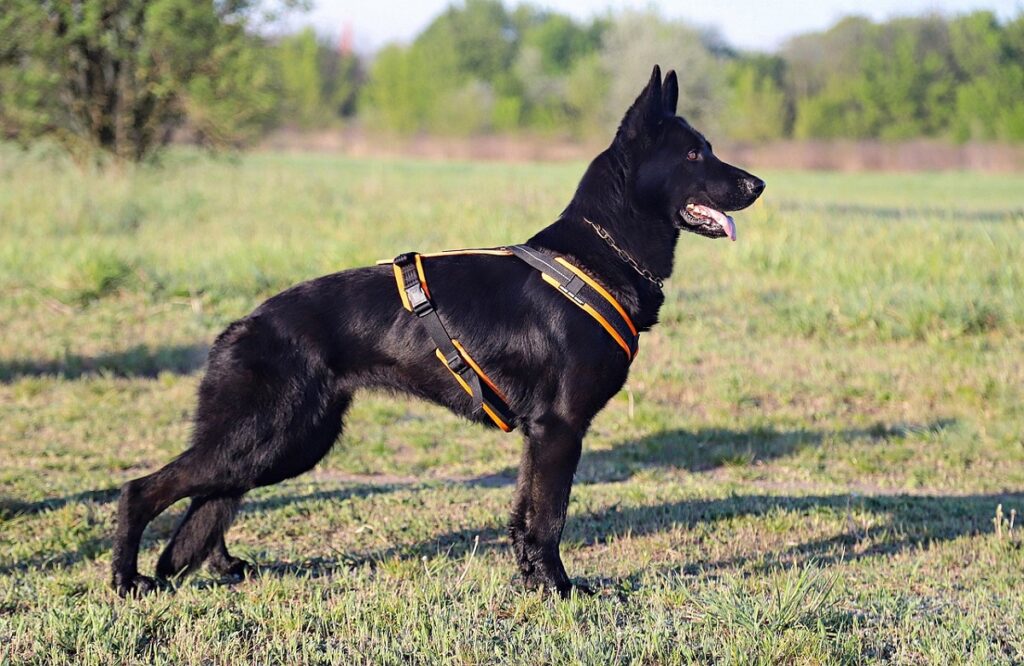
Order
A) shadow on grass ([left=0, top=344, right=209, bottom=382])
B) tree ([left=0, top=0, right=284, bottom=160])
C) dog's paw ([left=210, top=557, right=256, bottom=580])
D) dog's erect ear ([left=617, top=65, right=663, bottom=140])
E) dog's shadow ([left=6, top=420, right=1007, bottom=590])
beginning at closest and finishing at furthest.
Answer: dog's erect ear ([left=617, top=65, right=663, bottom=140]) → dog's paw ([left=210, top=557, right=256, bottom=580]) → dog's shadow ([left=6, top=420, right=1007, bottom=590]) → shadow on grass ([left=0, top=344, right=209, bottom=382]) → tree ([left=0, top=0, right=284, bottom=160])

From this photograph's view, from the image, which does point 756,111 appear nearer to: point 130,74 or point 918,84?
point 918,84

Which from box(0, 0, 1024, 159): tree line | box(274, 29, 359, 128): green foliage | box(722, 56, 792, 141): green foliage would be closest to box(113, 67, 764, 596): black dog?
box(0, 0, 1024, 159): tree line

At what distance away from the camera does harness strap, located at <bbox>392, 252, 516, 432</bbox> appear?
4438 millimetres

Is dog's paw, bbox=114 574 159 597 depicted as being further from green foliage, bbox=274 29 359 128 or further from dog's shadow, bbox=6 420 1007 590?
green foliage, bbox=274 29 359 128

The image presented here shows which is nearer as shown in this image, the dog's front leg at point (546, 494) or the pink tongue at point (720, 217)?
the dog's front leg at point (546, 494)

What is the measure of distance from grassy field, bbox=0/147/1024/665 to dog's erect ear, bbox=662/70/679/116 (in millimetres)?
2032

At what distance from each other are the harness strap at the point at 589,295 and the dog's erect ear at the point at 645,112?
0.63 m

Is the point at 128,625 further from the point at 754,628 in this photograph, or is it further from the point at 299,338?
the point at 754,628

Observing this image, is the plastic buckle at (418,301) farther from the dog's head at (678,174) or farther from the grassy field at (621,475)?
the grassy field at (621,475)

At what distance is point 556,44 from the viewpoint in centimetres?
9438

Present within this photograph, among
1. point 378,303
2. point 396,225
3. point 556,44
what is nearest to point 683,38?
point 556,44

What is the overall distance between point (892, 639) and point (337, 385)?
2341 mm

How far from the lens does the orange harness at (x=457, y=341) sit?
4.44 meters

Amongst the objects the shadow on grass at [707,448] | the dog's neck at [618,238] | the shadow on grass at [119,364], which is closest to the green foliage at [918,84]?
the shadow on grass at [707,448]
